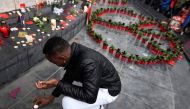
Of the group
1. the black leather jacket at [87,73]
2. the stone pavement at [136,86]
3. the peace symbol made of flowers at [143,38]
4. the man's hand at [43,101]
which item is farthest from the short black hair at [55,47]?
the peace symbol made of flowers at [143,38]

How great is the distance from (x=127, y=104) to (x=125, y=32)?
389cm

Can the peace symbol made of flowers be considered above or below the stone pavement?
above

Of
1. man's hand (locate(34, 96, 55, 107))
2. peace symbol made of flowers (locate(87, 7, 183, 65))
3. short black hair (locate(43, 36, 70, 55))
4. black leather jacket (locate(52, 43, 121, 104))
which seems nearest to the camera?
short black hair (locate(43, 36, 70, 55))

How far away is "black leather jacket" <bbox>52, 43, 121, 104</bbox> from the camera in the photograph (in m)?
2.88

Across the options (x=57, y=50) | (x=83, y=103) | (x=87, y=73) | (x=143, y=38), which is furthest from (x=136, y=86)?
(x=57, y=50)

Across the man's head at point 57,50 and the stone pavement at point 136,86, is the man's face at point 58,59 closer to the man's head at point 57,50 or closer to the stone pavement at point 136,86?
the man's head at point 57,50

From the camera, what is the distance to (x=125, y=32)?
8133mm

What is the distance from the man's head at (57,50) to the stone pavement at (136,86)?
1.76 metres

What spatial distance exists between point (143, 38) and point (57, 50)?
17.7 feet

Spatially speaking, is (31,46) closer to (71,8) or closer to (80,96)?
(80,96)

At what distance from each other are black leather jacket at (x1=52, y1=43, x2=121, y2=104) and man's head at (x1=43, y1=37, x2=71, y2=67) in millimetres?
171

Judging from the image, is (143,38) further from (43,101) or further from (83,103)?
(83,103)

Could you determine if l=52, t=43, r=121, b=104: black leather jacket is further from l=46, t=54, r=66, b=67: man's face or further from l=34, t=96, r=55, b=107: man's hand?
l=34, t=96, r=55, b=107: man's hand

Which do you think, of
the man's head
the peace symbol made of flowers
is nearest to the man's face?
the man's head
